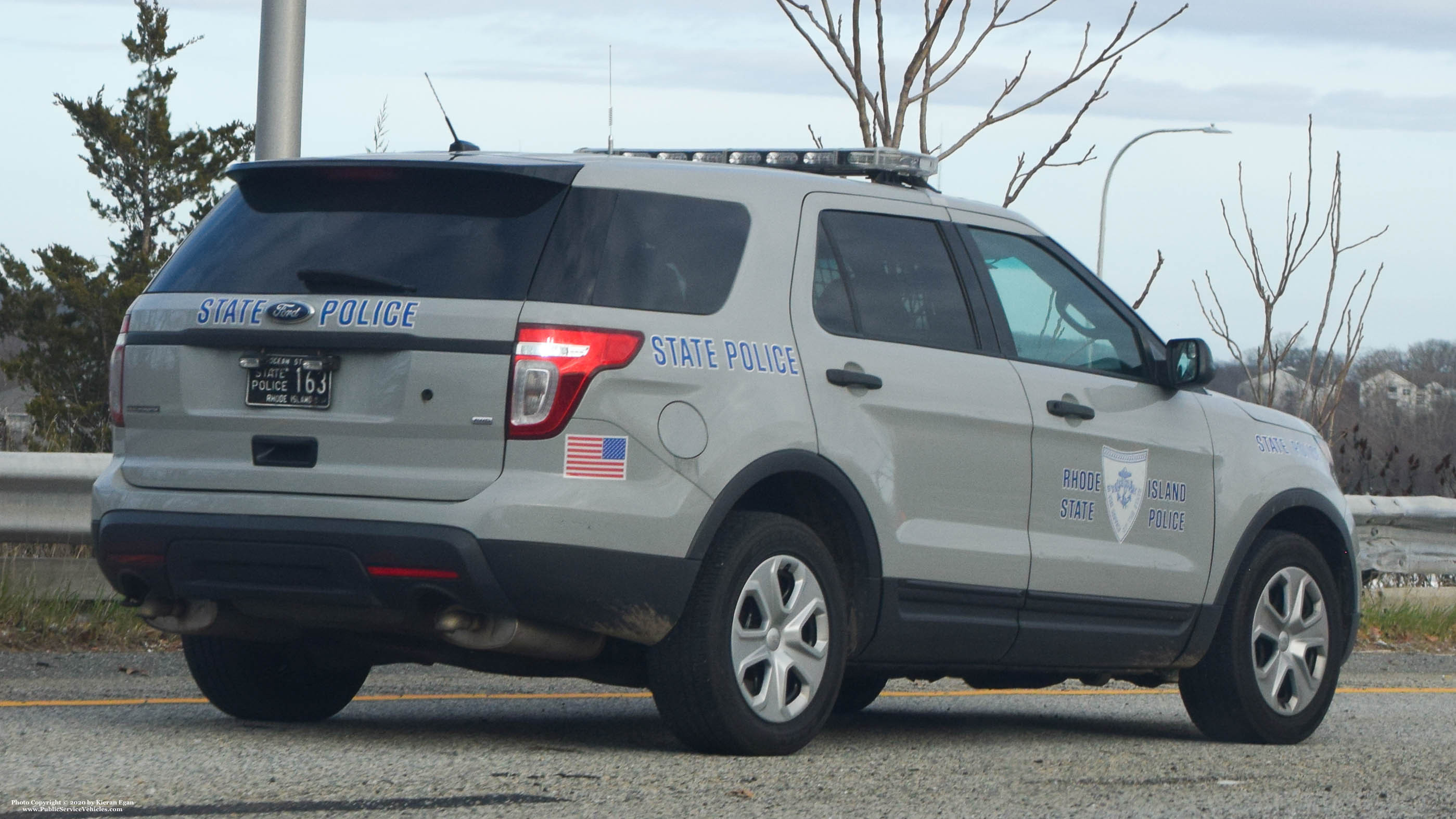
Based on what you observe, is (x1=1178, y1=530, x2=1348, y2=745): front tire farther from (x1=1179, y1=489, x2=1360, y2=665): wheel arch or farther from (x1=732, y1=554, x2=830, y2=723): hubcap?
(x1=732, y1=554, x2=830, y2=723): hubcap

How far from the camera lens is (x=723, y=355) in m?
5.82

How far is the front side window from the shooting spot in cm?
703

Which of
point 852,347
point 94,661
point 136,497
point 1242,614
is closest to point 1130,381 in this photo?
point 1242,614

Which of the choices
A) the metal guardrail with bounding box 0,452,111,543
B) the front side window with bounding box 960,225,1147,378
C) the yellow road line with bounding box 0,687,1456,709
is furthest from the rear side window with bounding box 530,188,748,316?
the metal guardrail with bounding box 0,452,111,543

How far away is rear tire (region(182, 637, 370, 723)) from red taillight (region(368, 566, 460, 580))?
1139mm

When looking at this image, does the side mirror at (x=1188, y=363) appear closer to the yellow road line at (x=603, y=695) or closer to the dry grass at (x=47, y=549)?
the yellow road line at (x=603, y=695)

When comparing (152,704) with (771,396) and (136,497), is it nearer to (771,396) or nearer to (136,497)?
(136,497)

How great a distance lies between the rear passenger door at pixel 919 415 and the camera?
623cm

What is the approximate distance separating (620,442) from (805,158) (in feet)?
5.57

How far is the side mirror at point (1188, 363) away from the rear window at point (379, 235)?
272cm

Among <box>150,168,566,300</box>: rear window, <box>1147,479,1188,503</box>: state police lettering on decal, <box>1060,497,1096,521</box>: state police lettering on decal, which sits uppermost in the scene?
<box>150,168,566,300</box>: rear window

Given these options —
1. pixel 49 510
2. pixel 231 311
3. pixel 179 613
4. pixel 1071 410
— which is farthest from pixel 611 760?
pixel 49 510

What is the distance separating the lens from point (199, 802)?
4.81 metres

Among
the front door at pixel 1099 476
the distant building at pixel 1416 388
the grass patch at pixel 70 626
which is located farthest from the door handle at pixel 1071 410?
the distant building at pixel 1416 388
